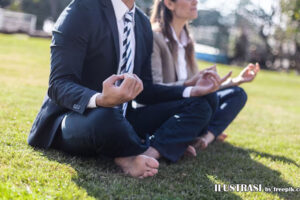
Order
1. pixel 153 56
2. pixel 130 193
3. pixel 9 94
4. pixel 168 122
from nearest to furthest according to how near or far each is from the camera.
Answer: pixel 130 193
pixel 168 122
pixel 153 56
pixel 9 94

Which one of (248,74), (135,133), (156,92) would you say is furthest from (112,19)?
(248,74)

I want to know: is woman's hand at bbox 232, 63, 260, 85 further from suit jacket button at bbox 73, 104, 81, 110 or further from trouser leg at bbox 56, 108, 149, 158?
suit jacket button at bbox 73, 104, 81, 110

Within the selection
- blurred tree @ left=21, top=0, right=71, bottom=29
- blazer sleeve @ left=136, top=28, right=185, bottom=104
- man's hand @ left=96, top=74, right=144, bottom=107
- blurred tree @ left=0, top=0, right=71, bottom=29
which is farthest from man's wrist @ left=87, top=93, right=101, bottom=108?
blurred tree @ left=21, top=0, right=71, bottom=29

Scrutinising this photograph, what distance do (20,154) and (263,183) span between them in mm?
1599

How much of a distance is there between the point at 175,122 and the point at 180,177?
483mm

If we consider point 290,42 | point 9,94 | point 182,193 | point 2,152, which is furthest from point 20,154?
point 290,42

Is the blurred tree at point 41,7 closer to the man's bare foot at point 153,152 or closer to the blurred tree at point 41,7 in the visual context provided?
the blurred tree at point 41,7

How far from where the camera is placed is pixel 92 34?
8.39ft

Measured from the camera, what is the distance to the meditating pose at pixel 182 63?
3578 mm

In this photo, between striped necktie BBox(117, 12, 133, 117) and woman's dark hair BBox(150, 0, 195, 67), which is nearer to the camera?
striped necktie BBox(117, 12, 133, 117)

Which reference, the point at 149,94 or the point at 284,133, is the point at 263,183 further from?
the point at 284,133

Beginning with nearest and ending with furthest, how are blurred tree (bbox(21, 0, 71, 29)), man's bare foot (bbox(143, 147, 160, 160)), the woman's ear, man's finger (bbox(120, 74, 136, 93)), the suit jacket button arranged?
man's finger (bbox(120, 74, 136, 93)), the suit jacket button, man's bare foot (bbox(143, 147, 160, 160)), the woman's ear, blurred tree (bbox(21, 0, 71, 29))

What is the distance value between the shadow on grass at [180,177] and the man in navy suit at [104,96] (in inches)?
3.8

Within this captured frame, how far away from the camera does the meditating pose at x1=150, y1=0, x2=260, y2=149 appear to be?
3.58 meters
